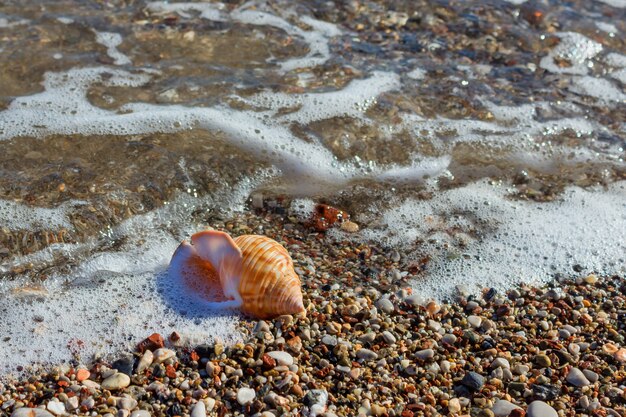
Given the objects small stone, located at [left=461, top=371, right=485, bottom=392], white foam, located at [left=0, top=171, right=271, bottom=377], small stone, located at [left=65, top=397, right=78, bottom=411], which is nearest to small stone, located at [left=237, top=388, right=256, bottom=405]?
white foam, located at [left=0, top=171, right=271, bottom=377]

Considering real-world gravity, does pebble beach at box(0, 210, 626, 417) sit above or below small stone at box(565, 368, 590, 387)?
below

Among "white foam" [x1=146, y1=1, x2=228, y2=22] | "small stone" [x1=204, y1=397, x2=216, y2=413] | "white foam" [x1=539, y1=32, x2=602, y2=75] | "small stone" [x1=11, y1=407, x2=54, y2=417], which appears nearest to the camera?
"small stone" [x1=11, y1=407, x2=54, y2=417]

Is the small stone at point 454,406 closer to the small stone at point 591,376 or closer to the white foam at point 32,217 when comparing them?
the small stone at point 591,376

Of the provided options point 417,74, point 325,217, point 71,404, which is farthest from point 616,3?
point 71,404

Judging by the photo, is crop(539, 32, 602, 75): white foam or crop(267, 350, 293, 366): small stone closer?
crop(267, 350, 293, 366): small stone

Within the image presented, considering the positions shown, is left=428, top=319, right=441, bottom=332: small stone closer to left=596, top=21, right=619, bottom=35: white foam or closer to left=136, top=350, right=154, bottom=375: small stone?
left=136, top=350, right=154, bottom=375: small stone

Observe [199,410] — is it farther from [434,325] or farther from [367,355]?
[434,325]

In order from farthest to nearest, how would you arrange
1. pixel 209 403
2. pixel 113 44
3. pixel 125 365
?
pixel 113 44 < pixel 125 365 < pixel 209 403

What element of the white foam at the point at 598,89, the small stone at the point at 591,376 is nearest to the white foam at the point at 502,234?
the small stone at the point at 591,376

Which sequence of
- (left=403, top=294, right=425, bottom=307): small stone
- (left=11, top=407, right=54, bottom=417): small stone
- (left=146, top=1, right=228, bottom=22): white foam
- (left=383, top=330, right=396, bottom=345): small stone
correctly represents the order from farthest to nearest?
(left=146, top=1, right=228, bottom=22): white foam
(left=403, top=294, right=425, bottom=307): small stone
(left=383, top=330, right=396, bottom=345): small stone
(left=11, top=407, right=54, bottom=417): small stone
